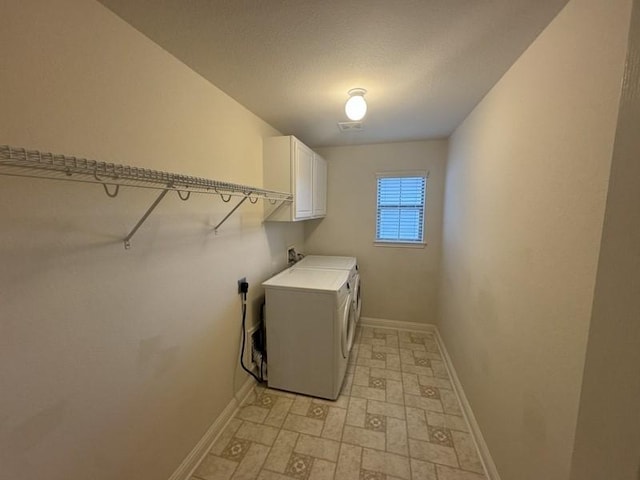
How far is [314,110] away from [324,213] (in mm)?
1479

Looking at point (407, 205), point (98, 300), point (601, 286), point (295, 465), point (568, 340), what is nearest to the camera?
point (601, 286)

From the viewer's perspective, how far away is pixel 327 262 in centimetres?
311

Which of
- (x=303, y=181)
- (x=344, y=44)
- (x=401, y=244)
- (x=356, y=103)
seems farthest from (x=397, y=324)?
(x=344, y=44)

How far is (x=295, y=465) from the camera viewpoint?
1616mm

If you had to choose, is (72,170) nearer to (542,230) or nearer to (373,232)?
(542,230)

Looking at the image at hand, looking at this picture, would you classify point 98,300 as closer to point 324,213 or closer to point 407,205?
point 324,213

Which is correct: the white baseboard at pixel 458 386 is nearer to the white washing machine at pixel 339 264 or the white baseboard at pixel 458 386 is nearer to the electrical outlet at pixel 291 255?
the white washing machine at pixel 339 264

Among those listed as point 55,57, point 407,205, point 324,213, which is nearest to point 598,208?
point 55,57

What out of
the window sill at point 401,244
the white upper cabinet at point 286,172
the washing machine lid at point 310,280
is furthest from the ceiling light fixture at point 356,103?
the window sill at point 401,244

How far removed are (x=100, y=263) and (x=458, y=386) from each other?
263cm

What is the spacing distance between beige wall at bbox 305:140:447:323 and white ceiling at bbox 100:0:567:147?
1.20 meters

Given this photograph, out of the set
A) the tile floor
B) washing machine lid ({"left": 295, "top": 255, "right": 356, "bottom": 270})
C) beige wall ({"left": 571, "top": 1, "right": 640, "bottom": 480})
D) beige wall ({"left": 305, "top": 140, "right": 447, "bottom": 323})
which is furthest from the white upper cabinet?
beige wall ({"left": 571, "top": 1, "right": 640, "bottom": 480})

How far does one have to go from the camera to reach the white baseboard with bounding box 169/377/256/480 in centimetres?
152

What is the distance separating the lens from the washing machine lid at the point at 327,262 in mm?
2896
